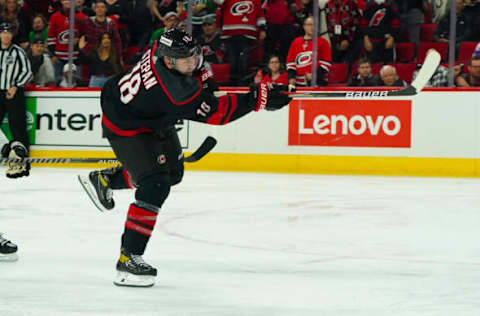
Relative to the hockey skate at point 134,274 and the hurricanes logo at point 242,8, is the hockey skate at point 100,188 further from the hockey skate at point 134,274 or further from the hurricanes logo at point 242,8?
the hurricanes logo at point 242,8

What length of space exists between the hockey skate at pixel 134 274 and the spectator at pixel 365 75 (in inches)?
221

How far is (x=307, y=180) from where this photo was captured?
8.09 meters

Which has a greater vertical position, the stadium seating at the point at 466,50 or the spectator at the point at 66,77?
the stadium seating at the point at 466,50

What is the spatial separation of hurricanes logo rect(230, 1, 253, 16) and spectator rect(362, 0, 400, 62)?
3.96 feet

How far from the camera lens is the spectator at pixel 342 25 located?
870cm

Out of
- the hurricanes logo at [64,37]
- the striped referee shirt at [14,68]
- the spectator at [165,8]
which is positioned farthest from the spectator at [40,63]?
the spectator at [165,8]

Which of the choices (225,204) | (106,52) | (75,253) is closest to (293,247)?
(75,253)

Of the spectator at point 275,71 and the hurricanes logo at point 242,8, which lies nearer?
the spectator at point 275,71

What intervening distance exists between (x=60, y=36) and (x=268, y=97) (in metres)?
6.50

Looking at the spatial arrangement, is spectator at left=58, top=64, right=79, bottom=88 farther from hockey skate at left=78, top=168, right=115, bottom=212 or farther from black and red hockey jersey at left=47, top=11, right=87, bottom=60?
hockey skate at left=78, top=168, right=115, bottom=212

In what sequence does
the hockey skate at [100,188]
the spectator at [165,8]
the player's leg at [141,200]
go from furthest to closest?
the spectator at [165,8] → the hockey skate at [100,188] → the player's leg at [141,200]

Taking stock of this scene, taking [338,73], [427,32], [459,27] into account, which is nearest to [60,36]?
[338,73]

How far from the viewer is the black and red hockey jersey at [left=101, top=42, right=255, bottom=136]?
324 cm

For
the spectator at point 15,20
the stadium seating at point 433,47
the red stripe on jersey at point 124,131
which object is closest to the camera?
the red stripe on jersey at point 124,131
